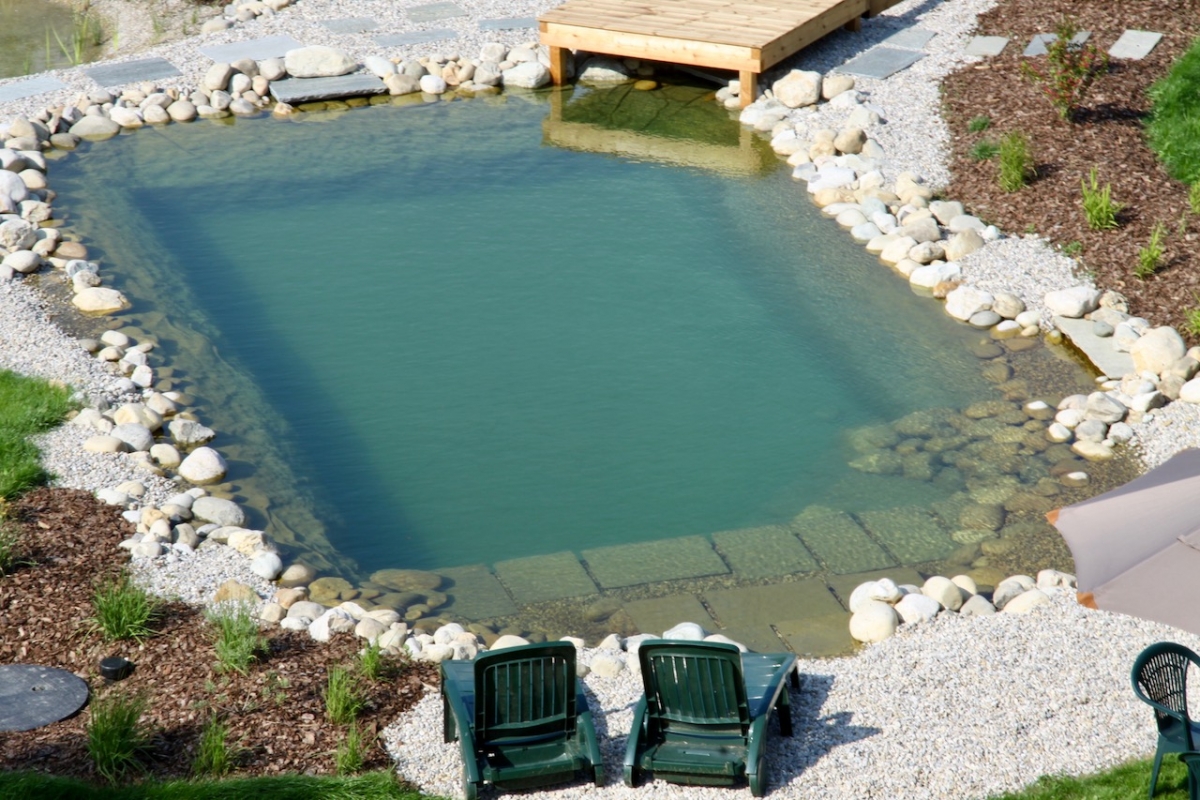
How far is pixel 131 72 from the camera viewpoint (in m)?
13.2

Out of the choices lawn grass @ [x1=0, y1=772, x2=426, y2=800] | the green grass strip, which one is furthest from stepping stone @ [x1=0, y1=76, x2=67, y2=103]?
the green grass strip

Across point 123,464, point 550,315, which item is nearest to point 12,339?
point 123,464

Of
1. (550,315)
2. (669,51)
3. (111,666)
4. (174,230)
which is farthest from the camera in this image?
(669,51)

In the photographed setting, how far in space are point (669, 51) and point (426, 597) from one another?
7.79 m

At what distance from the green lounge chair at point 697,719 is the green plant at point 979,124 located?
770cm

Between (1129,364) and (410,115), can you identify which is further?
(410,115)

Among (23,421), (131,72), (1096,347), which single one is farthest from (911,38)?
(23,421)

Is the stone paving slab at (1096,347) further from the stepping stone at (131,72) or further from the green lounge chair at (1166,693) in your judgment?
the stepping stone at (131,72)

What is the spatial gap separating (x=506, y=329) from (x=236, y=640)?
393 cm

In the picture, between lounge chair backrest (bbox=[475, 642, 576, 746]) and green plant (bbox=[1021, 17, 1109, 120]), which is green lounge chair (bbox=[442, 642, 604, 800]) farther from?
green plant (bbox=[1021, 17, 1109, 120])

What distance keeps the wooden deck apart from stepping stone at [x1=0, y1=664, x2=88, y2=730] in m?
9.05

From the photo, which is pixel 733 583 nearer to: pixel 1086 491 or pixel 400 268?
pixel 1086 491

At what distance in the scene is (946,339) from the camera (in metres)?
9.05

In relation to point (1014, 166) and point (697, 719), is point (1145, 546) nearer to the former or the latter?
point (697, 719)
